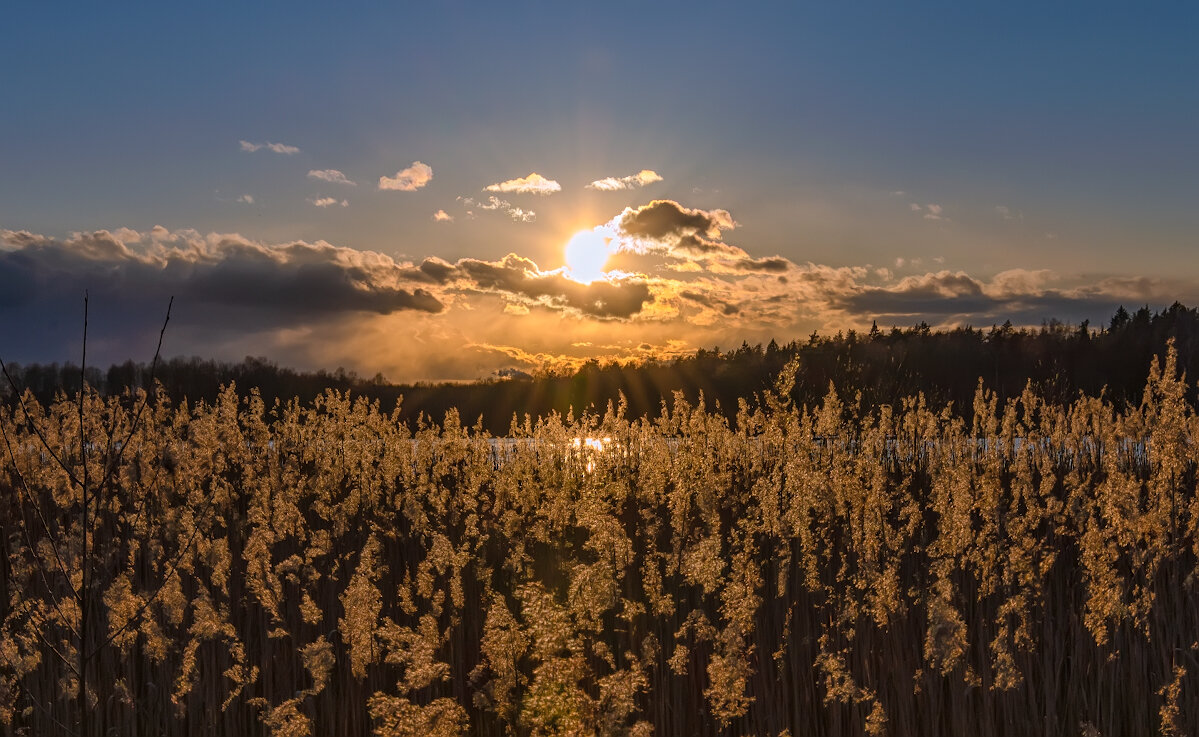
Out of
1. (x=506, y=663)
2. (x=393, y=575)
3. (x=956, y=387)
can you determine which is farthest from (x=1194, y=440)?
(x=956, y=387)

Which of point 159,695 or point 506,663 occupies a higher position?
point 506,663

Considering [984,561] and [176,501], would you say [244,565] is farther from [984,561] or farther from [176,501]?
[984,561]

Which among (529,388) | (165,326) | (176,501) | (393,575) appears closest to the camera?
(165,326)

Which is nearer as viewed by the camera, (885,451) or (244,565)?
(244,565)

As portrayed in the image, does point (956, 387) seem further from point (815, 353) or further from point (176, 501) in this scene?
point (176, 501)

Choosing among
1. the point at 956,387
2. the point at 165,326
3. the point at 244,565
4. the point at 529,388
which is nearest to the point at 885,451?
the point at 244,565

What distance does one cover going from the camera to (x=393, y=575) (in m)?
6.81

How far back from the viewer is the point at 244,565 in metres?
7.08

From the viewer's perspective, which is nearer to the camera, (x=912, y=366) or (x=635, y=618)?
(x=635, y=618)

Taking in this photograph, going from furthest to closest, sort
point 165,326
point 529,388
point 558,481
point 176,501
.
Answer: point 529,388, point 558,481, point 176,501, point 165,326

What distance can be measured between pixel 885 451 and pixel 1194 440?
4499mm

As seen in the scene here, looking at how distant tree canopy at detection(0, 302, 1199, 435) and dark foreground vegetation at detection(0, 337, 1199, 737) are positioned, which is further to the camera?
distant tree canopy at detection(0, 302, 1199, 435)

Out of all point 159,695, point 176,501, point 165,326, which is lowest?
point 159,695

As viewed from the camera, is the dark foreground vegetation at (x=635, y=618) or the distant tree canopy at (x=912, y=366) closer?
the dark foreground vegetation at (x=635, y=618)
